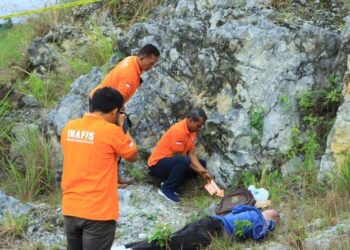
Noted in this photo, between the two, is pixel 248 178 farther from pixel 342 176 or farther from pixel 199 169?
pixel 342 176

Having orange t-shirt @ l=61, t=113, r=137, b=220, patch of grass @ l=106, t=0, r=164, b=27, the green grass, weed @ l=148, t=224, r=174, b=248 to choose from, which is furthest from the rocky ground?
the green grass

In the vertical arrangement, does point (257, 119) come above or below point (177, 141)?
above

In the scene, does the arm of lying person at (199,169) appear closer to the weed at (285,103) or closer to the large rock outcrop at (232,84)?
the large rock outcrop at (232,84)

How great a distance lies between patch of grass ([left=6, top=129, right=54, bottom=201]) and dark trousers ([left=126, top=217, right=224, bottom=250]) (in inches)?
87.8

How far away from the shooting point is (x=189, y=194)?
7363mm

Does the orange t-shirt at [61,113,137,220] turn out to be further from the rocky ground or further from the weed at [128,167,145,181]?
the weed at [128,167,145,181]

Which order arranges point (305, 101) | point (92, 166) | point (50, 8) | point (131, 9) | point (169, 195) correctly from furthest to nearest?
point (50, 8) → point (131, 9) → point (305, 101) → point (169, 195) → point (92, 166)

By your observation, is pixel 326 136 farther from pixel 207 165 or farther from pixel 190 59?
pixel 190 59

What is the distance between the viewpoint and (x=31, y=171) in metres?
7.40

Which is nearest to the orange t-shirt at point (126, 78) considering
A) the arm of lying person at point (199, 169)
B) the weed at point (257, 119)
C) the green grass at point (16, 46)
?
the arm of lying person at point (199, 169)

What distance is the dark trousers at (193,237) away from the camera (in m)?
5.43

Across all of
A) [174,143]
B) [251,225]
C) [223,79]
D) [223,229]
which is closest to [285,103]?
[223,79]

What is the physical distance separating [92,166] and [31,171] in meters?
3.05

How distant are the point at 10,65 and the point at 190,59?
174 inches
